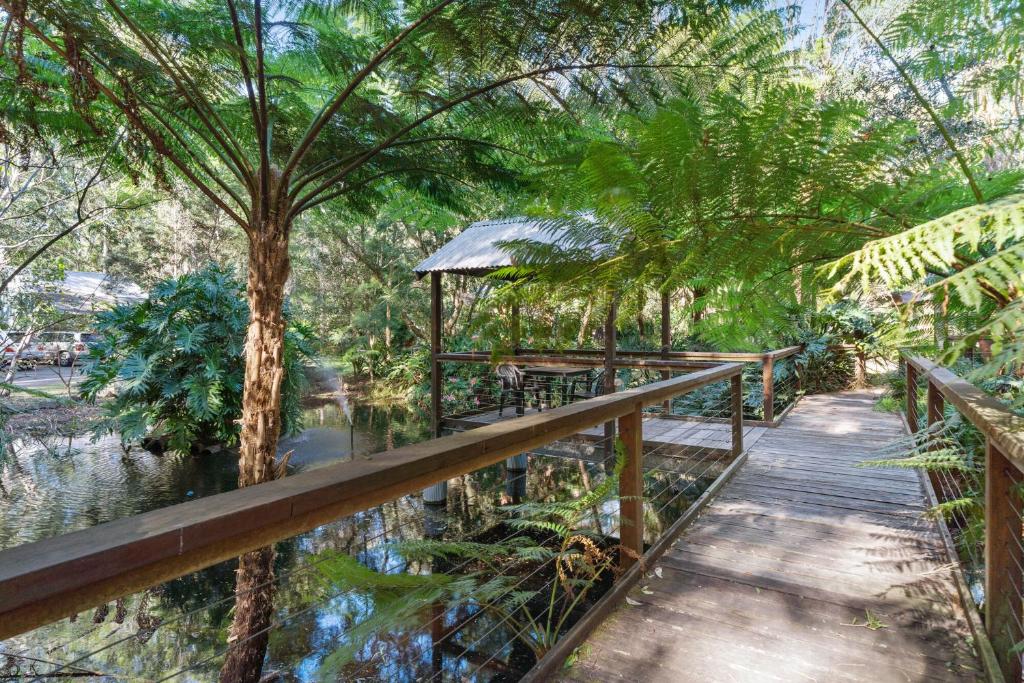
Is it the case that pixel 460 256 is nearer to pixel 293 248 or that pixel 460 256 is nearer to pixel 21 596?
pixel 21 596

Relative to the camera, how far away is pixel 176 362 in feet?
21.6

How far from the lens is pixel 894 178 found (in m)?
1.14

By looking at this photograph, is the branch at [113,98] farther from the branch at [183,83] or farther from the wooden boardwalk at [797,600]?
the wooden boardwalk at [797,600]

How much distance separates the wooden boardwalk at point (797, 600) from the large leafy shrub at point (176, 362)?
19.0 feet

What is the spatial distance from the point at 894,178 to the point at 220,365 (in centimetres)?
702

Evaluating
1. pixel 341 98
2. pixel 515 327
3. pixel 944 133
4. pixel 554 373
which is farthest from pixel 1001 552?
pixel 554 373

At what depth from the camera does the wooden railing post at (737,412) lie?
4.12 m

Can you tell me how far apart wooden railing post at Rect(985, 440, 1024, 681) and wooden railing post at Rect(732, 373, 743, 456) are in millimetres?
2382

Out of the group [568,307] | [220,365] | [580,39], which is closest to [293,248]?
[220,365]

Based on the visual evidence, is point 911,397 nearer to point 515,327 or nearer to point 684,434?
point 684,434

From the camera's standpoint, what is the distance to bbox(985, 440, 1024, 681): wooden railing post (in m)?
1.60

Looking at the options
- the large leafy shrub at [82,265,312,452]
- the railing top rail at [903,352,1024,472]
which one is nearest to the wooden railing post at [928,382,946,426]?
the railing top rail at [903,352,1024,472]

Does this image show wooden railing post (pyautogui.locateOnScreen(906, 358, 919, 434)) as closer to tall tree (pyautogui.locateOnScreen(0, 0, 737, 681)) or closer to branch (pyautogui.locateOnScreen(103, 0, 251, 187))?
tall tree (pyautogui.locateOnScreen(0, 0, 737, 681))

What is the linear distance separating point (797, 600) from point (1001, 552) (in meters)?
0.67
